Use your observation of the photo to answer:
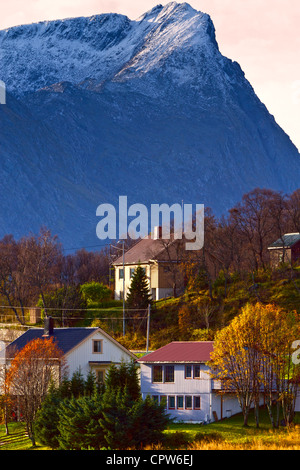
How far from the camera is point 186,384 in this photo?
7538cm

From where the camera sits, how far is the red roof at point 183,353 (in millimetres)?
75863

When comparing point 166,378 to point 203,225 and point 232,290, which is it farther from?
point 203,225

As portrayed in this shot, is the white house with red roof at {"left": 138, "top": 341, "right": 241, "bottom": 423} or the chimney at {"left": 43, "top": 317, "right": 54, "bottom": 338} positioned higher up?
the chimney at {"left": 43, "top": 317, "right": 54, "bottom": 338}

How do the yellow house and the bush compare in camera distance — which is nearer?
the bush

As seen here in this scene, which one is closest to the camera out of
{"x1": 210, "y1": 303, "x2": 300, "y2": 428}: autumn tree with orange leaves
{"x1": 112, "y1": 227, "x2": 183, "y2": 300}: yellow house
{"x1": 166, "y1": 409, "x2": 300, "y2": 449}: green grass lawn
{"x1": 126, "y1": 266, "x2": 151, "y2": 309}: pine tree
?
{"x1": 166, "y1": 409, "x2": 300, "y2": 449}: green grass lawn

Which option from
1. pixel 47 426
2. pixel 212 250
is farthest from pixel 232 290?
pixel 47 426

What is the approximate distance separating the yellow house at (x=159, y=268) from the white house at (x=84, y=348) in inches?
1435

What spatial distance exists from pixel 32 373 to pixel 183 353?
13.6 metres

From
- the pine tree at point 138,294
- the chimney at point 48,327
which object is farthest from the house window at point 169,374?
the pine tree at point 138,294

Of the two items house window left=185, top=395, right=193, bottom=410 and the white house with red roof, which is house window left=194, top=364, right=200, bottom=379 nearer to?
the white house with red roof

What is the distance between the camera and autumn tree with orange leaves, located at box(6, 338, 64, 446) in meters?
70.6

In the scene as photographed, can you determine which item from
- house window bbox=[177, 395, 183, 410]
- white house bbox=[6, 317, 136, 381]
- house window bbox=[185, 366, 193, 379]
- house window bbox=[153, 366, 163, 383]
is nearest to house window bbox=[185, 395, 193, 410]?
house window bbox=[177, 395, 183, 410]

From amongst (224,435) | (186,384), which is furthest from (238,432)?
(186,384)

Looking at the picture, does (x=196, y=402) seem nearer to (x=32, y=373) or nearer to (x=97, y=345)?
(x=97, y=345)
